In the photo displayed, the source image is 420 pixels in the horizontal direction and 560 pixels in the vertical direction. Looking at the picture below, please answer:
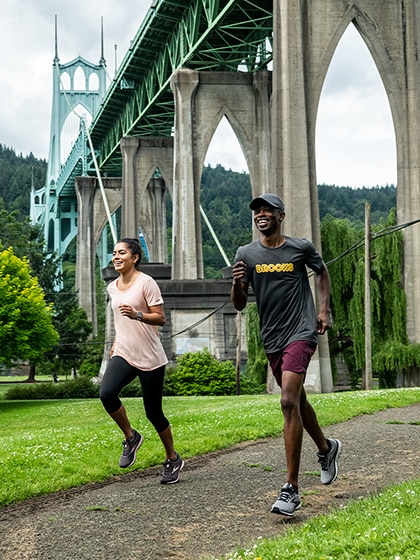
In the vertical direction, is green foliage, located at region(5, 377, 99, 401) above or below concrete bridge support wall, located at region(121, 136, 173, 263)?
below

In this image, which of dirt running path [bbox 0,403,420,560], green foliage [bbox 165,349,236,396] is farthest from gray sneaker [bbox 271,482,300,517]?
green foliage [bbox 165,349,236,396]

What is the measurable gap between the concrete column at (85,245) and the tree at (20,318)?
130 feet

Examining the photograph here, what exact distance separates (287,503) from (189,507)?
2.63 feet

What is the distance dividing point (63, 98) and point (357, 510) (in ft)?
309

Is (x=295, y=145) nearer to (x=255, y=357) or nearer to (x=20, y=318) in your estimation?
(x=255, y=357)

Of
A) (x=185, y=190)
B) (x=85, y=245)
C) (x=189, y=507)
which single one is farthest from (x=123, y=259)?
(x=85, y=245)

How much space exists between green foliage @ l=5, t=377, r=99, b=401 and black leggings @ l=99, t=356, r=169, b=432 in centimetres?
2874

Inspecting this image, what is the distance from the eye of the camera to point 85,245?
7281 centimetres

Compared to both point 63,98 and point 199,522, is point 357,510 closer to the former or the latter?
point 199,522

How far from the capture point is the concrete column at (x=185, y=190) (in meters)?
39.6

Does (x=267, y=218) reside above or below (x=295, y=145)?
below

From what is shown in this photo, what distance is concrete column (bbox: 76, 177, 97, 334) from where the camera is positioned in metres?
72.4

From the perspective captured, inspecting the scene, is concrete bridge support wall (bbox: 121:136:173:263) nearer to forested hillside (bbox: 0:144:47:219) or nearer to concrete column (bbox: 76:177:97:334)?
concrete column (bbox: 76:177:97:334)

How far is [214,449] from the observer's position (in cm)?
879
